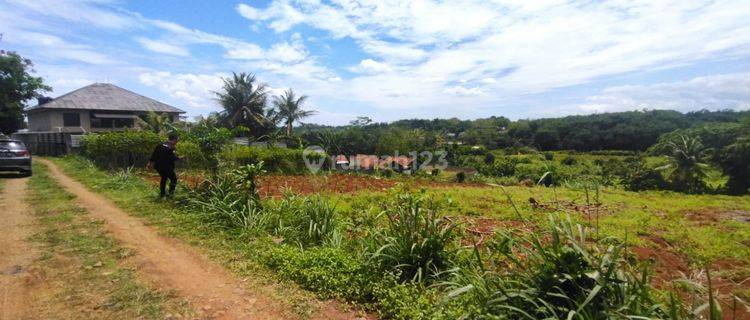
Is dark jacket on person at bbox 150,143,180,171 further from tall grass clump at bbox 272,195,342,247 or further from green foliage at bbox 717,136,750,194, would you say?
green foliage at bbox 717,136,750,194

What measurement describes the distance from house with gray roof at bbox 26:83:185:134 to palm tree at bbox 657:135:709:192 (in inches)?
1459

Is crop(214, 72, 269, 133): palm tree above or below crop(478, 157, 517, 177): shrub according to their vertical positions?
above

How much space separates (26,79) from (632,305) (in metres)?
30.7

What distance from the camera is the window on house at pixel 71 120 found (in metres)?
26.3

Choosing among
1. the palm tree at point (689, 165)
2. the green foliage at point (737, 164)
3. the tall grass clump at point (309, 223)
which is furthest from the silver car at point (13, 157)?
the green foliage at point (737, 164)

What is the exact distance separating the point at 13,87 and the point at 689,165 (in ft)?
145

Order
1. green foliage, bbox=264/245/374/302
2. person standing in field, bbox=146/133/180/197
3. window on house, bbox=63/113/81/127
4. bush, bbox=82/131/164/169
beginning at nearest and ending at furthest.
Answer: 1. green foliage, bbox=264/245/374/302
2. person standing in field, bbox=146/133/180/197
3. bush, bbox=82/131/164/169
4. window on house, bbox=63/113/81/127

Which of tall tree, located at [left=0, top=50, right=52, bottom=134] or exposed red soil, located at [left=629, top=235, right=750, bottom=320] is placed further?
tall tree, located at [left=0, top=50, right=52, bottom=134]

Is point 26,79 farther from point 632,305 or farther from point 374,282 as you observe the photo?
point 632,305

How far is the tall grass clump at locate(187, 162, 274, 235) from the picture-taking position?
247 inches

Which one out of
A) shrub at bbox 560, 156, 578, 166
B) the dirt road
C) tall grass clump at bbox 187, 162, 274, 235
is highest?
tall grass clump at bbox 187, 162, 274, 235

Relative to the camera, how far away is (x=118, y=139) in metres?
13.9

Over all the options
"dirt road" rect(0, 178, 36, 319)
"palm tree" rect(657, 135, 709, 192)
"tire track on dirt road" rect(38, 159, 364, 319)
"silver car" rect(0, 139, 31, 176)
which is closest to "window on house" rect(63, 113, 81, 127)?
"silver car" rect(0, 139, 31, 176)

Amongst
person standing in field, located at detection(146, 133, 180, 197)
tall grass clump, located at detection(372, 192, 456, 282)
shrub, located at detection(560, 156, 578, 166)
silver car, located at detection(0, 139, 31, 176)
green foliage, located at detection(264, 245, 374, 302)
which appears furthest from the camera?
shrub, located at detection(560, 156, 578, 166)
